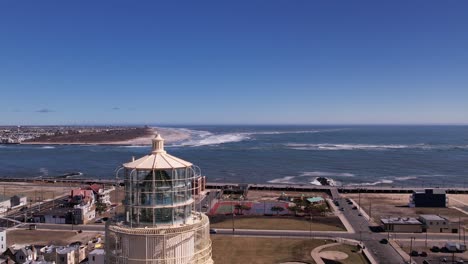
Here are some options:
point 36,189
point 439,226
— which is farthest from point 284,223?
point 36,189

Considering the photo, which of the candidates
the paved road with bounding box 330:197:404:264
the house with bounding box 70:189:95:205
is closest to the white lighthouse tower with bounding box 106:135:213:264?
the paved road with bounding box 330:197:404:264

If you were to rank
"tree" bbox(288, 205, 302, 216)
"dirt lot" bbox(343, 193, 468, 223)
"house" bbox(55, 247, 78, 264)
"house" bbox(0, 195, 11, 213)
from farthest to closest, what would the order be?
"house" bbox(0, 195, 11, 213) → "tree" bbox(288, 205, 302, 216) → "dirt lot" bbox(343, 193, 468, 223) → "house" bbox(55, 247, 78, 264)

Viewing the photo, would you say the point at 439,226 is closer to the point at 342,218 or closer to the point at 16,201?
the point at 342,218

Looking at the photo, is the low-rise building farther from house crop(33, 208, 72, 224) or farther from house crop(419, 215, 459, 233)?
house crop(419, 215, 459, 233)

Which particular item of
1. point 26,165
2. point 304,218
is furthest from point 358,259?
point 26,165

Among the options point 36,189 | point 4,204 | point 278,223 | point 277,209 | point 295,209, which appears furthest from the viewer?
point 36,189

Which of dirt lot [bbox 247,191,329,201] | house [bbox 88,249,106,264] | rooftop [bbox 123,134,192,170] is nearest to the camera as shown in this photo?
rooftop [bbox 123,134,192,170]
